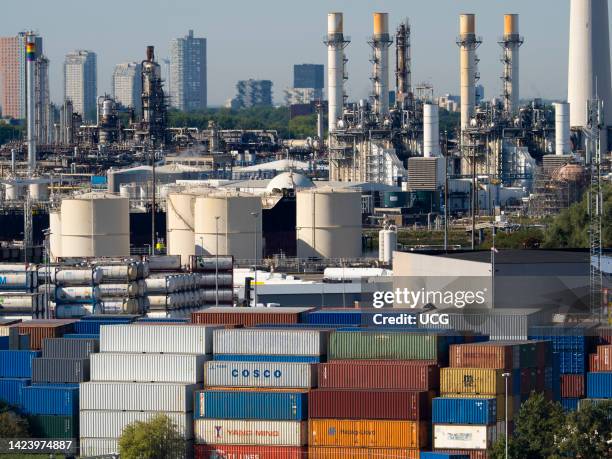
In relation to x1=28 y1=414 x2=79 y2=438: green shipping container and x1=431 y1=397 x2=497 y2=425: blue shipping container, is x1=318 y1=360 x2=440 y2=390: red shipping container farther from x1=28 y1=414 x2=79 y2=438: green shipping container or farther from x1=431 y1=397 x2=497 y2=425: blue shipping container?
x1=28 y1=414 x2=79 y2=438: green shipping container

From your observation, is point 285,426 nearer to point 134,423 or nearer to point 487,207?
point 134,423

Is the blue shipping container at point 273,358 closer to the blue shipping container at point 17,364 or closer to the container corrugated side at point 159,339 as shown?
the container corrugated side at point 159,339

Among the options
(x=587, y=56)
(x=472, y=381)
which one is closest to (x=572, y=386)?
(x=472, y=381)

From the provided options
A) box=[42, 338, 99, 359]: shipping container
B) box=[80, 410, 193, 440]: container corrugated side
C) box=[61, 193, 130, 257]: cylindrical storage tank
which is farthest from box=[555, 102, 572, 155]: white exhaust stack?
box=[80, 410, 193, 440]: container corrugated side

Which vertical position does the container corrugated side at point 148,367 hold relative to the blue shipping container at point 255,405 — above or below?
above

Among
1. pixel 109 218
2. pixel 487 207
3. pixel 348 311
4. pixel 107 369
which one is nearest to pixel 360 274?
pixel 109 218

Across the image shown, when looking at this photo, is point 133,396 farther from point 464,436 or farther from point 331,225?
point 331,225

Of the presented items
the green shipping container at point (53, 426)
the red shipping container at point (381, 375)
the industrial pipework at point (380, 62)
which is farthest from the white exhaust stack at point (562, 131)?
the green shipping container at point (53, 426)
